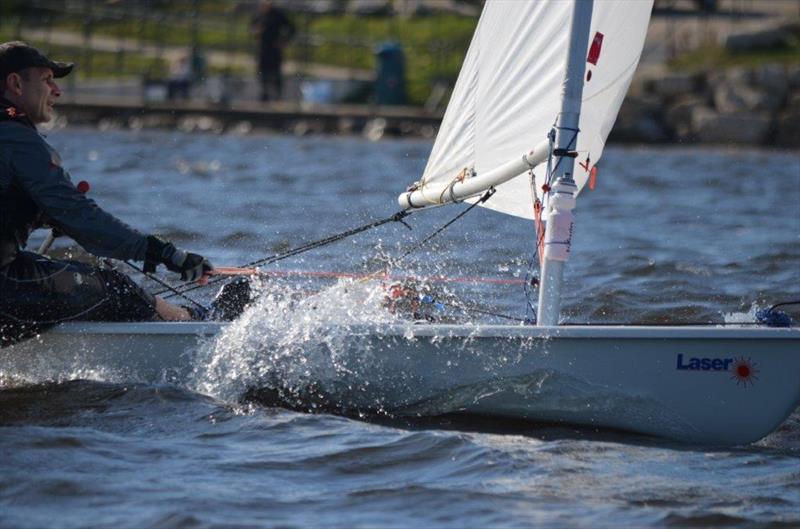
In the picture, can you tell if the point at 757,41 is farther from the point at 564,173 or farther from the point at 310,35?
the point at 564,173

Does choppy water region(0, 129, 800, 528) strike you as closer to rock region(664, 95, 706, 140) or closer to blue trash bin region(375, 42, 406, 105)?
rock region(664, 95, 706, 140)

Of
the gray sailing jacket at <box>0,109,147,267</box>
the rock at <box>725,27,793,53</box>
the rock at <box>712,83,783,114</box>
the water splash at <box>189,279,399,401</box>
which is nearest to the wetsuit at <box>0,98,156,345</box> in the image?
the gray sailing jacket at <box>0,109,147,267</box>

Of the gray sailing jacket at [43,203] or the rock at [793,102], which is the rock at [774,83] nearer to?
the rock at [793,102]

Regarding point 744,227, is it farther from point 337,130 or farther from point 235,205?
point 337,130

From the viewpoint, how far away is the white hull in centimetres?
543

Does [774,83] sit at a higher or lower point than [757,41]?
lower

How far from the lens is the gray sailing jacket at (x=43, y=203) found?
5.67 m

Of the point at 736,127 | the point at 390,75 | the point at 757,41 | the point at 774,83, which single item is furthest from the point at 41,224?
the point at 757,41

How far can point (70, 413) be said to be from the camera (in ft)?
18.9

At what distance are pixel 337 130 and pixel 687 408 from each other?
50.4 ft

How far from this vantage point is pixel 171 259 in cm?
575

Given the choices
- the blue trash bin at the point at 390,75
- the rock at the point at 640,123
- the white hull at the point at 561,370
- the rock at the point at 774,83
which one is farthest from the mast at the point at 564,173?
the blue trash bin at the point at 390,75

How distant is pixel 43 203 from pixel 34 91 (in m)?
0.47

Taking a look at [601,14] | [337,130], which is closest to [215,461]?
[601,14]
